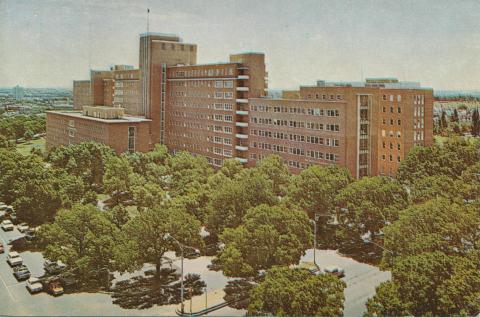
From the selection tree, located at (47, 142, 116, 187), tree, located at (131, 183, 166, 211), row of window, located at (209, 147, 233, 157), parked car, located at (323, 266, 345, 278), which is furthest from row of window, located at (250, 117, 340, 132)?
parked car, located at (323, 266, 345, 278)

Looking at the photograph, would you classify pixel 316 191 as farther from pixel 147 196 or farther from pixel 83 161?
pixel 83 161

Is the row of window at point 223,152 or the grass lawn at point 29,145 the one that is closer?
the grass lawn at point 29,145

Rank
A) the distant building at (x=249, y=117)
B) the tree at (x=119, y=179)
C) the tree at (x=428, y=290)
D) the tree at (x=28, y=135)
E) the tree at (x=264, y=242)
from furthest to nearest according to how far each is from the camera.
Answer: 1. the tree at (x=28, y=135)
2. the distant building at (x=249, y=117)
3. the tree at (x=119, y=179)
4. the tree at (x=264, y=242)
5. the tree at (x=428, y=290)

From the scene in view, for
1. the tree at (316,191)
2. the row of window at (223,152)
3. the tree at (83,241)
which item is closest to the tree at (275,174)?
the tree at (316,191)

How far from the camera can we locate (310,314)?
16.4m

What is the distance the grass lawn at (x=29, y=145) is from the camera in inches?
1627

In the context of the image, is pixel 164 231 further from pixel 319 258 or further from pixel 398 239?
pixel 398 239

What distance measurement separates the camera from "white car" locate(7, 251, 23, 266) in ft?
76.9

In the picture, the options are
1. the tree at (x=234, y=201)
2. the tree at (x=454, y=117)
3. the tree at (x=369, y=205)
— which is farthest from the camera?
the tree at (x=454, y=117)

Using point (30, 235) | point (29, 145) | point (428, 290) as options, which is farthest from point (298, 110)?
point (428, 290)

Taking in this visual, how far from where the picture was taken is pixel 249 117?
45750mm

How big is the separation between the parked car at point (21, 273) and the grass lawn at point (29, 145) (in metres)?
19.2

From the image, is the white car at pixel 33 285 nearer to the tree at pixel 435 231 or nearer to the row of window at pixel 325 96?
the tree at pixel 435 231

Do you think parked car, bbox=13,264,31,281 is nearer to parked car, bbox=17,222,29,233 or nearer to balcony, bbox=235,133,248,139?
parked car, bbox=17,222,29,233
